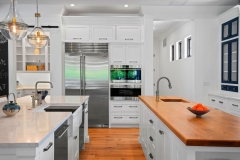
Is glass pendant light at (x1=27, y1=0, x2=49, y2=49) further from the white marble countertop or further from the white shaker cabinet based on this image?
the white shaker cabinet

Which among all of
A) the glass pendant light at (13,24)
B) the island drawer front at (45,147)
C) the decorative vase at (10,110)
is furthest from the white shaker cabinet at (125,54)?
the island drawer front at (45,147)

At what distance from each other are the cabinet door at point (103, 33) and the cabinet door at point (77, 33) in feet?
0.67

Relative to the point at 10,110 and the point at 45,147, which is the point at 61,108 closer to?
the point at 10,110

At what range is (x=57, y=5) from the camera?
5.24 metres

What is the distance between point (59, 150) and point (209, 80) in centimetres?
441

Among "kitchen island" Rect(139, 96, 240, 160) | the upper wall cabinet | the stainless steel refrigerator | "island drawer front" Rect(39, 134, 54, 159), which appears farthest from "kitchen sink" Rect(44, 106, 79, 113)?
the upper wall cabinet

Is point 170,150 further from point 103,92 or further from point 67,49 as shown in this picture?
point 67,49

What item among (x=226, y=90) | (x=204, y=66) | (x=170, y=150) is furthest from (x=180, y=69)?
(x=170, y=150)

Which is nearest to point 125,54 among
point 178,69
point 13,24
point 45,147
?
point 178,69

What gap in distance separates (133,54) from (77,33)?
1.53m

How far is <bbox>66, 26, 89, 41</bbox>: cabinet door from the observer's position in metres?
5.39

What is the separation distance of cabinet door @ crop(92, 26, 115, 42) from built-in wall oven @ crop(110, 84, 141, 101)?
1.24m

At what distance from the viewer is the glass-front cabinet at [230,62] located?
4.58 meters

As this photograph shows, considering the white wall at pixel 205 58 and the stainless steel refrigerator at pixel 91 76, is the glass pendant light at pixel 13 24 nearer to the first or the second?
the stainless steel refrigerator at pixel 91 76
